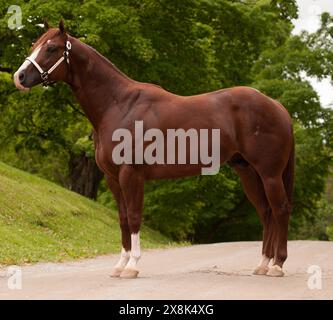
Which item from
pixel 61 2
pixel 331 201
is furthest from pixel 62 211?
pixel 331 201

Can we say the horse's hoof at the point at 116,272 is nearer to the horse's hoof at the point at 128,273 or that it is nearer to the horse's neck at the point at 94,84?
the horse's hoof at the point at 128,273

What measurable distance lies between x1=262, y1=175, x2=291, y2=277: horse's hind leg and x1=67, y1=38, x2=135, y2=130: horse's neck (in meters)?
2.22

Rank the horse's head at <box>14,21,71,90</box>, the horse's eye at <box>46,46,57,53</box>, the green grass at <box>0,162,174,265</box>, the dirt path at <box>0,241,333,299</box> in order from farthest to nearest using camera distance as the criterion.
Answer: the green grass at <box>0,162,174,265</box>, the horse's eye at <box>46,46,57,53</box>, the horse's head at <box>14,21,71,90</box>, the dirt path at <box>0,241,333,299</box>

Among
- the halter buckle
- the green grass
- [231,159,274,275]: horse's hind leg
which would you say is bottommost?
the green grass

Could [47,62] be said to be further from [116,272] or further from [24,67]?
[116,272]

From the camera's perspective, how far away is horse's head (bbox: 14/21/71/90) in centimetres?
896

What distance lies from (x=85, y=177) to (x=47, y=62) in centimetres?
2190

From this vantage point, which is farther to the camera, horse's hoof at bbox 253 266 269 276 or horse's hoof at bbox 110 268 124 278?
horse's hoof at bbox 253 266 269 276

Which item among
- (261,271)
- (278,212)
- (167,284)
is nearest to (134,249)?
(167,284)

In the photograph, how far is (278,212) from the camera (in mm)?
9367

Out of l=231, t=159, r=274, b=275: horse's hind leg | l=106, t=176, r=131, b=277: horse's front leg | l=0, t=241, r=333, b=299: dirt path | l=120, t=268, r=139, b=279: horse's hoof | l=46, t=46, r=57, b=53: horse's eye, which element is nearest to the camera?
l=0, t=241, r=333, b=299: dirt path

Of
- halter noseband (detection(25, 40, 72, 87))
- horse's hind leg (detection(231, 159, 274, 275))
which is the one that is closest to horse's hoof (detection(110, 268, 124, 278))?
horse's hind leg (detection(231, 159, 274, 275))

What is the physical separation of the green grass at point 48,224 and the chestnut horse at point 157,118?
3478mm

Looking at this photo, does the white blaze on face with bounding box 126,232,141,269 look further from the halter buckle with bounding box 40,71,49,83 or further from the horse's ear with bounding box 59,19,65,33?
the horse's ear with bounding box 59,19,65,33
